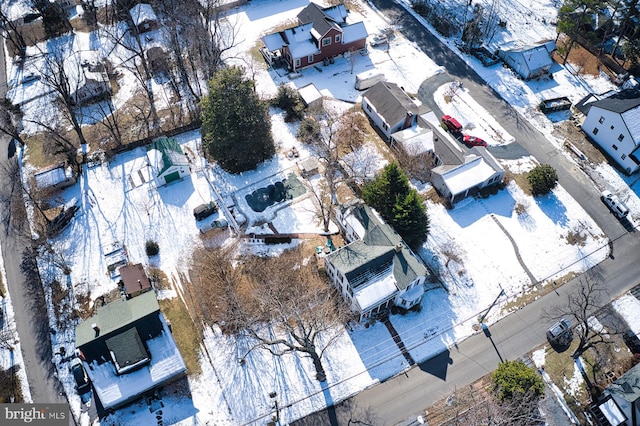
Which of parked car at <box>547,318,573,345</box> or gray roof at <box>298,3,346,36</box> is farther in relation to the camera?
gray roof at <box>298,3,346,36</box>

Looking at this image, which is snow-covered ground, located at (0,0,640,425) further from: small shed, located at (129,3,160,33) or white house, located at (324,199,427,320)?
small shed, located at (129,3,160,33)

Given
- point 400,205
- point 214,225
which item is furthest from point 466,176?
point 214,225

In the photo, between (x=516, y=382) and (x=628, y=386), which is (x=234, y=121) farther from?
(x=628, y=386)

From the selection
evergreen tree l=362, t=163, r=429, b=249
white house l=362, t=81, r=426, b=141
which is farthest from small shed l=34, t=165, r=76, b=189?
white house l=362, t=81, r=426, b=141

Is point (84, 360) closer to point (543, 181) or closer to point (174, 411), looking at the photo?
point (174, 411)

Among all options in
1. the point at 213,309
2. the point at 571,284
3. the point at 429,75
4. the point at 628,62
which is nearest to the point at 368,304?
the point at 213,309
